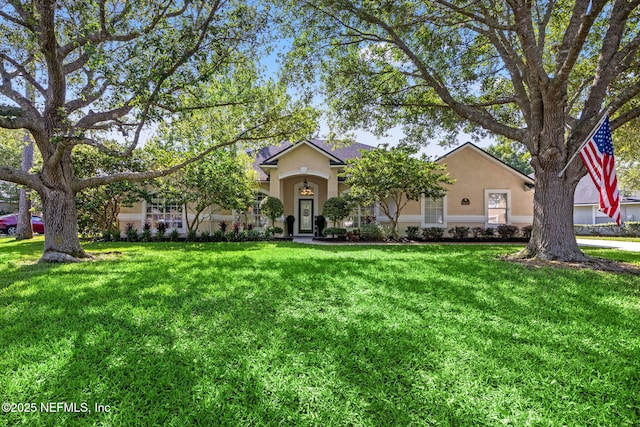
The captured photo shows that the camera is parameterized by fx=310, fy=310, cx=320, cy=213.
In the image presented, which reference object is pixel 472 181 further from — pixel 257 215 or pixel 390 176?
pixel 257 215

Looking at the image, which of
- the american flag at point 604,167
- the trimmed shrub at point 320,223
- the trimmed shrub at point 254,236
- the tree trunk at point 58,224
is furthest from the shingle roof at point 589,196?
the tree trunk at point 58,224

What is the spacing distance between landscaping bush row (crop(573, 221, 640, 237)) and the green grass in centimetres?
2193

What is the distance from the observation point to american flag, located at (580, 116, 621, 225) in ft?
21.3

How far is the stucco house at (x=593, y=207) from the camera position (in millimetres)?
26156

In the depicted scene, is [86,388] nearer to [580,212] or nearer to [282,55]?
[282,55]

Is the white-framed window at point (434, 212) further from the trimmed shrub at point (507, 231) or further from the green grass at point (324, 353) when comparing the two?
the green grass at point (324, 353)

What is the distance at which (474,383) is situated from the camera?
2488 mm

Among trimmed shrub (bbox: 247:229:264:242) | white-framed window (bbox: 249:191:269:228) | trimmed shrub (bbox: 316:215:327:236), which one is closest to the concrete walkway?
trimmed shrub (bbox: 316:215:327:236)

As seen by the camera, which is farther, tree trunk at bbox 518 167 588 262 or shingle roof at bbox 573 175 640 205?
shingle roof at bbox 573 175 640 205

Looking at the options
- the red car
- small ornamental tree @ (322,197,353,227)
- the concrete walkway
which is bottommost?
the concrete walkway

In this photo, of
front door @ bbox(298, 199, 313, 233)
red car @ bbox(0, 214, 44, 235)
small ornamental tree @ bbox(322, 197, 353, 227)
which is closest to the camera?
small ornamental tree @ bbox(322, 197, 353, 227)

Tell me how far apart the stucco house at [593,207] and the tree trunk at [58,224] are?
111 ft

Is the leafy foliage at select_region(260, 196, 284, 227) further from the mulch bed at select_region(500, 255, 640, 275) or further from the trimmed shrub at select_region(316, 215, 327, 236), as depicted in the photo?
the mulch bed at select_region(500, 255, 640, 275)

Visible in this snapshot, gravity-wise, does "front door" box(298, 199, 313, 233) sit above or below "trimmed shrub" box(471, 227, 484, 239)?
above
